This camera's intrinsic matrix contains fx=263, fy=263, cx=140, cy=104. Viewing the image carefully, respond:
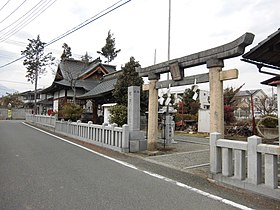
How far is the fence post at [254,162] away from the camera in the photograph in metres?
5.29

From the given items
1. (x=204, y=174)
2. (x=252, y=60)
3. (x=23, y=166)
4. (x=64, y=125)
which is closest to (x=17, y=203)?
(x=23, y=166)

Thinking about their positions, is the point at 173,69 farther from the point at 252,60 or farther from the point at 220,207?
the point at 220,207

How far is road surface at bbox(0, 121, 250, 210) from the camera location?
15.3 feet

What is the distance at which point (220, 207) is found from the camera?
461 cm

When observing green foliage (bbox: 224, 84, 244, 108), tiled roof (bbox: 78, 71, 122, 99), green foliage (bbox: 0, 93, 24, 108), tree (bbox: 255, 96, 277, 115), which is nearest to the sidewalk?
tiled roof (bbox: 78, 71, 122, 99)

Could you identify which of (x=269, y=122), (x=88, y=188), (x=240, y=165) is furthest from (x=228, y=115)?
(x=88, y=188)

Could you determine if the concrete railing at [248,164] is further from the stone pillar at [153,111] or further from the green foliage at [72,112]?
the green foliage at [72,112]

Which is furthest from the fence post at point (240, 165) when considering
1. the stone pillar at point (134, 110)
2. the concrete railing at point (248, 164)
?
the stone pillar at point (134, 110)

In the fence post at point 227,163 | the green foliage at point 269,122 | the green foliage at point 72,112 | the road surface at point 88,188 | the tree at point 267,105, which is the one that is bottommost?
the road surface at point 88,188

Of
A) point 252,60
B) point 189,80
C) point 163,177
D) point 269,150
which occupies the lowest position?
point 163,177

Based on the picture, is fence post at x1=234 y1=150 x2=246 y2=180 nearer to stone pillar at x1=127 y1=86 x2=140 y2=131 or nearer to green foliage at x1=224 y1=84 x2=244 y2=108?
stone pillar at x1=127 y1=86 x2=140 y2=131

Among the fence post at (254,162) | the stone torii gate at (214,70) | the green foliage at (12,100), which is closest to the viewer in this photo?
the fence post at (254,162)

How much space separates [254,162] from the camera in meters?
5.32

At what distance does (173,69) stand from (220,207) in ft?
18.4
